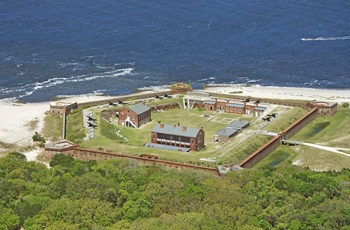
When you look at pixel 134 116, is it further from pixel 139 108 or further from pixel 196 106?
pixel 196 106

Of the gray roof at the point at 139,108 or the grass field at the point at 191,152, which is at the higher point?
the gray roof at the point at 139,108

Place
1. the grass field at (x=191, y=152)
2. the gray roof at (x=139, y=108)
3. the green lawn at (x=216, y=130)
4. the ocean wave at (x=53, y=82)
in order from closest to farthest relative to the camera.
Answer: the grass field at (x=191, y=152)
the green lawn at (x=216, y=130)
the gray roof at (x=139, y=108)
the ocean wave at (x=53, y=82)

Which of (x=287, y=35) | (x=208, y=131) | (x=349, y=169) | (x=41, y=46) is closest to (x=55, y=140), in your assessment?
(x=208, y=131)

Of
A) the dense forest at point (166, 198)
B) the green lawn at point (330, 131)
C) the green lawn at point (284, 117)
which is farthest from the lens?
the green lawn at point (284, 117)

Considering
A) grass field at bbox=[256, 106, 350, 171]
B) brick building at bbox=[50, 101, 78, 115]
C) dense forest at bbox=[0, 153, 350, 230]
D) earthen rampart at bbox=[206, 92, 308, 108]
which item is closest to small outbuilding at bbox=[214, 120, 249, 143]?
grass field at bbox=[256, 106, 350, 171]

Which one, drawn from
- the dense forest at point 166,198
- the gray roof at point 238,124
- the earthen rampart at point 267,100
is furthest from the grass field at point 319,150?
the dense forest at point 166,198

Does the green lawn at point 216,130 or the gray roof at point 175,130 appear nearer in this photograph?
the green lawn at point 216,130

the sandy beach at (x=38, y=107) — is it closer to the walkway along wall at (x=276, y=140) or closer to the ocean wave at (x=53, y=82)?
the ocean wave at (x=53, y=82)
